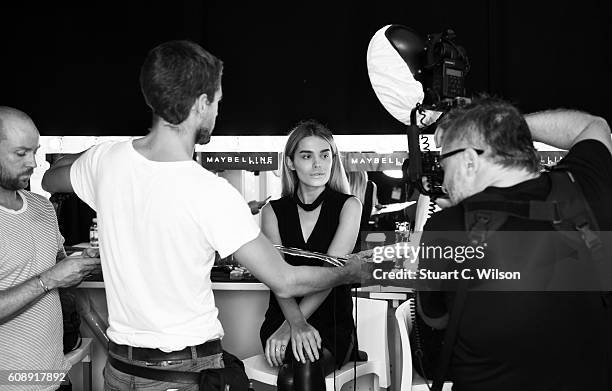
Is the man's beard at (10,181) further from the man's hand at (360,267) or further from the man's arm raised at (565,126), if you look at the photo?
the man's arm raised at (565,126)

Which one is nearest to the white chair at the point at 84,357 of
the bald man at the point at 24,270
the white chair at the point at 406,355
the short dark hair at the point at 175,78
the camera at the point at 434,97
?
the bald man at the point at 24,270

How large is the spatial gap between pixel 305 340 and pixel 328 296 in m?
0.36

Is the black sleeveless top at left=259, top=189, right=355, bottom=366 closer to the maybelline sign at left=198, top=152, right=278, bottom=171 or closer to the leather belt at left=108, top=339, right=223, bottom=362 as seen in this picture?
the leather belt at left=108, top=339, right=223, bottom=362

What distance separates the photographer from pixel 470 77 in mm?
4980

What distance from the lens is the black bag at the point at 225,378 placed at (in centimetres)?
143

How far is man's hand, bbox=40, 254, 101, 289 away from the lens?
5.55 feet

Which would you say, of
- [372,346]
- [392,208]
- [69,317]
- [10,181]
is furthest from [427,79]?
[392,208]

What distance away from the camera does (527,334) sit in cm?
126

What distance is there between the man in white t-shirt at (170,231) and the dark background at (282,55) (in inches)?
143

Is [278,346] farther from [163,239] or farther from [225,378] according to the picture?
[163,239]

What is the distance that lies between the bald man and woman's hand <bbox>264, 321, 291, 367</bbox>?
732 millimetres

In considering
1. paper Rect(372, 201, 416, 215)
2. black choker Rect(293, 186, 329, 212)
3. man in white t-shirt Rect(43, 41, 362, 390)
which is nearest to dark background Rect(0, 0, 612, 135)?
paper Rect(372, 201, 416, 215)

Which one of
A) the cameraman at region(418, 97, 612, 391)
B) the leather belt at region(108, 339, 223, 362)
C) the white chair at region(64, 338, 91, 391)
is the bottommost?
the white chair at region(64, 338, 91, 391)

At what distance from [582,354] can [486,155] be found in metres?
0.44
